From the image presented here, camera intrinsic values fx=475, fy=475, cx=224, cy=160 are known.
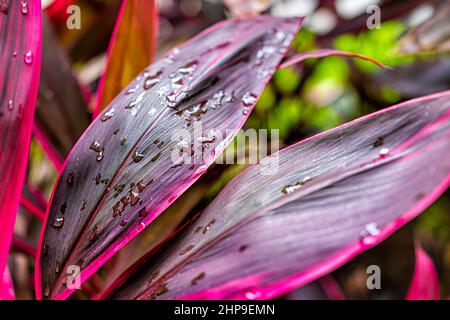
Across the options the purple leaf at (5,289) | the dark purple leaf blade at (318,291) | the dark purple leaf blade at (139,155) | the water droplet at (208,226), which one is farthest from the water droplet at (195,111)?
the dark purple leaf blade at (318,291)

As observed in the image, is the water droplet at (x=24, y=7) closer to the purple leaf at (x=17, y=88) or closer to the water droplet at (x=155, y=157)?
the purple leaf at (x=17, y=88)

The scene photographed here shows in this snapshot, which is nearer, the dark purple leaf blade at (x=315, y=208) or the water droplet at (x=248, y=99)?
the dark purple leaf blade at (x=315, y=208)

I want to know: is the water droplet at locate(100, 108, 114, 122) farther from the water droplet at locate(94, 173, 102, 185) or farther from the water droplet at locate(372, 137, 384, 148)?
the water droplet at locate(372, 137, 384, 148)

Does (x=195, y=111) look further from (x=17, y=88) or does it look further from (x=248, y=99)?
(x=17, y=88)

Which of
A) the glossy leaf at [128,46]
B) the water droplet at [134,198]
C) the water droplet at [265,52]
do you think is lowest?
the water droplet at [134,198]

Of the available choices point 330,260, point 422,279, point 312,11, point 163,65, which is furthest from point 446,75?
point 330,260

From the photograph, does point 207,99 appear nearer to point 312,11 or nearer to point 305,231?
point 305,231

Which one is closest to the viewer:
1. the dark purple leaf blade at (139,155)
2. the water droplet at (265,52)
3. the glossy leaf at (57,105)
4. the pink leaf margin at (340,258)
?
the pink leaf margin at (340,258)

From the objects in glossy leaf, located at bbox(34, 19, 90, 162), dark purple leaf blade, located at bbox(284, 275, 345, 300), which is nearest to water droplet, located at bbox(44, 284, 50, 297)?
glossy leaf, located at bbox(34, 19, 90, 162)
